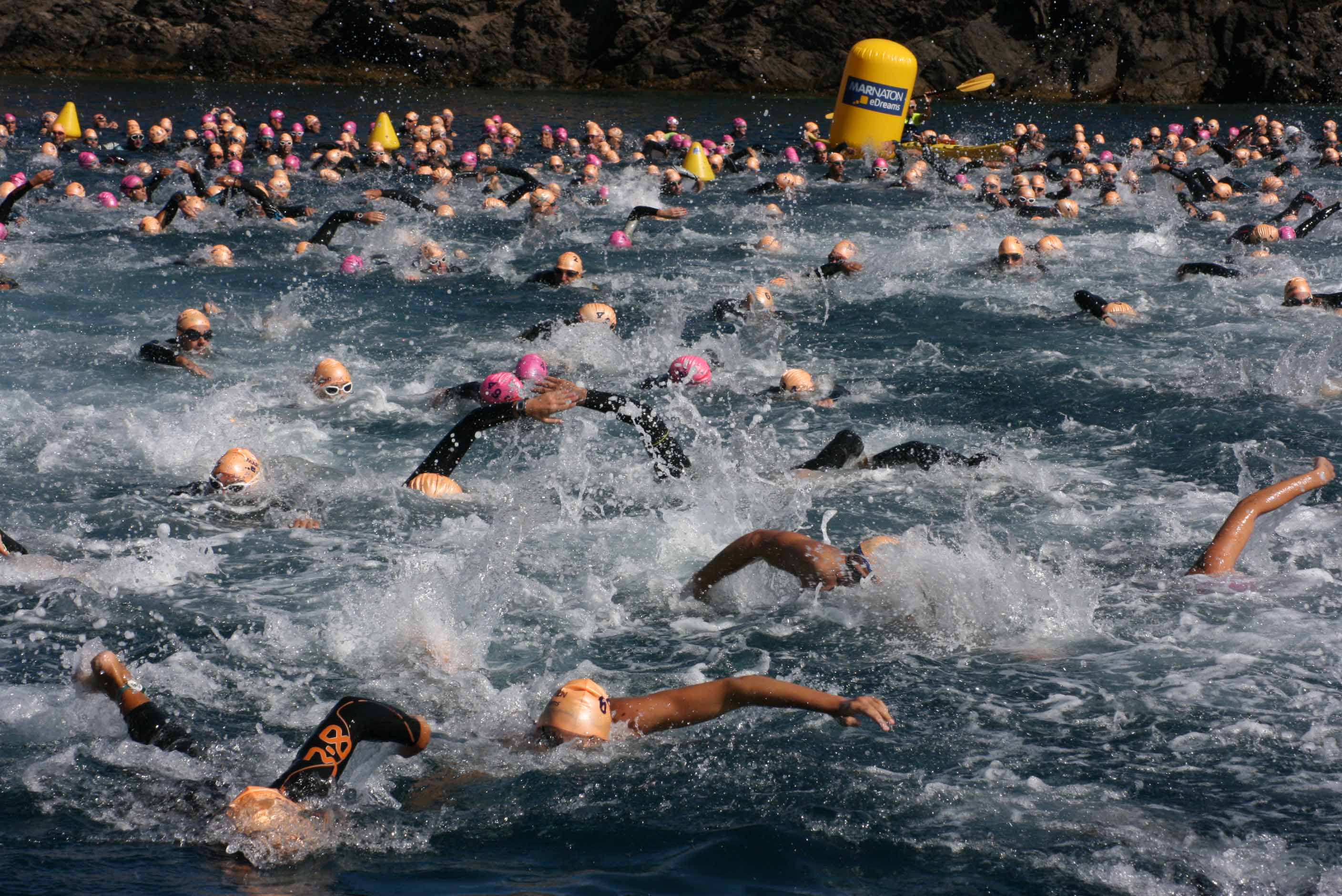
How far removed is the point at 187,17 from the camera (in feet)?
150

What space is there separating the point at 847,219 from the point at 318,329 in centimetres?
985

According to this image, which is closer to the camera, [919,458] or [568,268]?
[919,458]

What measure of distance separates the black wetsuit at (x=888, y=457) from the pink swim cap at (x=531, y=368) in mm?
2814

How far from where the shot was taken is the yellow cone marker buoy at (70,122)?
27.7 meters

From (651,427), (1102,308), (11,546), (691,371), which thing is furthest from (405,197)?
(11,546)

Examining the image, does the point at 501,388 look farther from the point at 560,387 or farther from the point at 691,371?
the point at 691,371

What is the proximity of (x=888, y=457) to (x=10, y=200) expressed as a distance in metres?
13.1

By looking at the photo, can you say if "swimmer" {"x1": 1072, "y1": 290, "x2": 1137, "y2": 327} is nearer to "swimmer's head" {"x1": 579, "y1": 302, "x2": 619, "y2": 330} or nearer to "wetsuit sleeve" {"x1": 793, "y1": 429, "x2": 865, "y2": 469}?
"swimmer's head" {"x1": 579, "y1": 302, "x2": 619, "y2": 330}

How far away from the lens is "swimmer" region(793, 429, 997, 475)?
29.6 ft

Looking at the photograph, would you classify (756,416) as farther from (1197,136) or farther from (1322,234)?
(1197,136)

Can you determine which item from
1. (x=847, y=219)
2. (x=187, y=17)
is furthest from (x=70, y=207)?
(x=187, y=17)

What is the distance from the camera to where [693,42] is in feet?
145

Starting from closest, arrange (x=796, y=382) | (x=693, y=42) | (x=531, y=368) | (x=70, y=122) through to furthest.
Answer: (x=531, y=368), (x=796, y=382), (x=70, y=122), (x=693, y=42)

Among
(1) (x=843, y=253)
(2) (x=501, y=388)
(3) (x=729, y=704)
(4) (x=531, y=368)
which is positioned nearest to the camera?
(3) (x=729, y=704)
